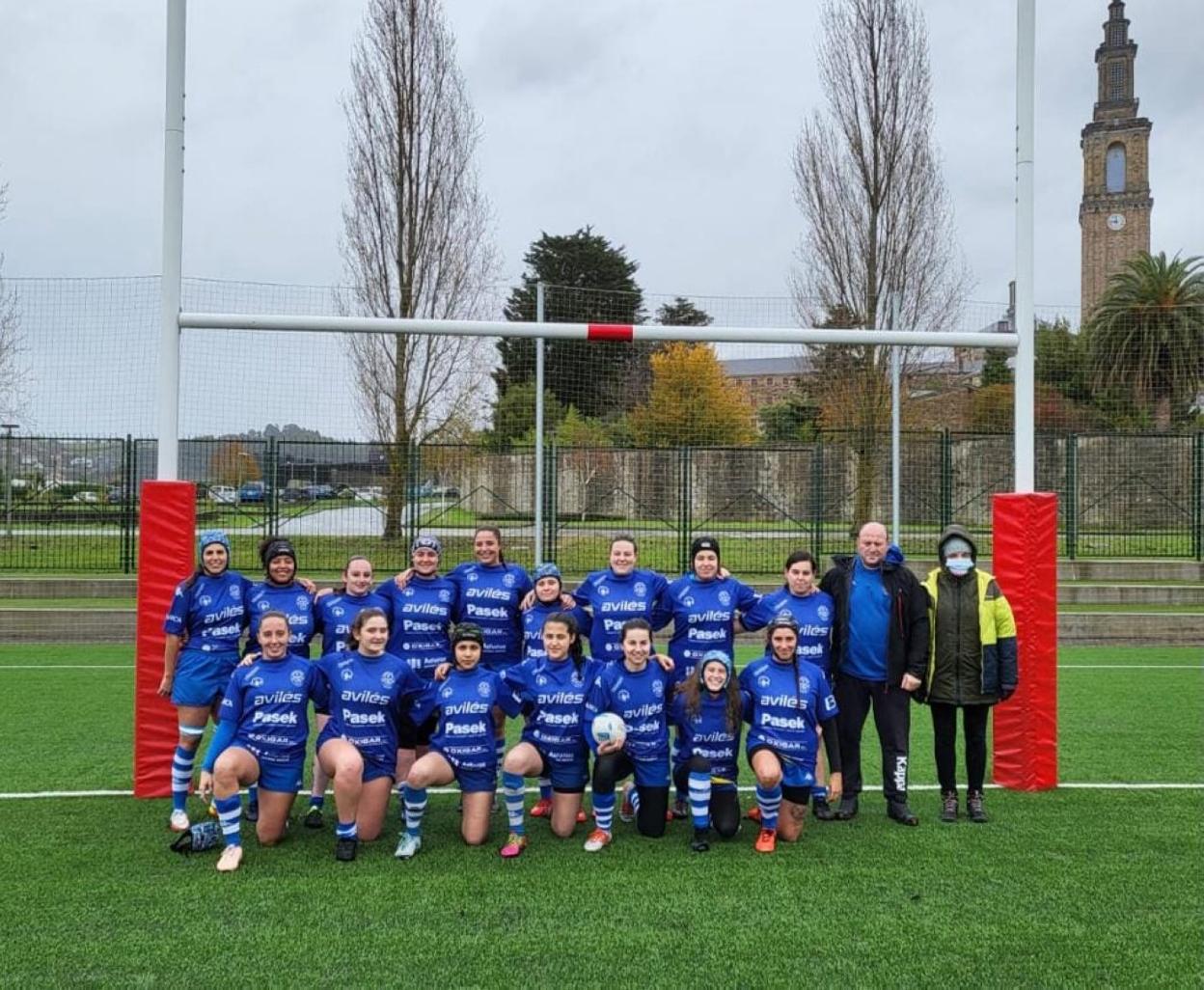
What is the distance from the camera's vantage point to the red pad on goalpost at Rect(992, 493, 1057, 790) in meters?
5.58

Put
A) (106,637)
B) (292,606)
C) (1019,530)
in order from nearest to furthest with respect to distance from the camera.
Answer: (292,606), (1019,530), (106,637)

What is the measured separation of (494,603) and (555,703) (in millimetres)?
921

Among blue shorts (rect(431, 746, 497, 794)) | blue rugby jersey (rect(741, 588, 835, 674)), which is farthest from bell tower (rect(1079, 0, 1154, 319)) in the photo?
blue shorts (rect(431, 746, 497, 794))

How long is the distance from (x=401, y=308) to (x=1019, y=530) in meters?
11.6

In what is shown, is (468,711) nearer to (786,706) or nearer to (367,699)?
(367,699)

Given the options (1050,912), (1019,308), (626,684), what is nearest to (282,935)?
(626,684)

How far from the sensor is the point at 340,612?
5262mm

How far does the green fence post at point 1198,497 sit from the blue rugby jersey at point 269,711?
47.1ft

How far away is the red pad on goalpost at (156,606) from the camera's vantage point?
538 cm

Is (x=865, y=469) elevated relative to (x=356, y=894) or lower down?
elevated

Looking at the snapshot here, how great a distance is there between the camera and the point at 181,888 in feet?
13.0

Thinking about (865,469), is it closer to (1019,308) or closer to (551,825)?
(1019,308)

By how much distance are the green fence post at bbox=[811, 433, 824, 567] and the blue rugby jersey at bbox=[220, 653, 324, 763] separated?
10.2 metres

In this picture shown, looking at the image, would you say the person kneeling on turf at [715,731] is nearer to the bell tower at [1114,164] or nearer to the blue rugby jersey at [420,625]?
the blue rugby jersey at [420,625]
